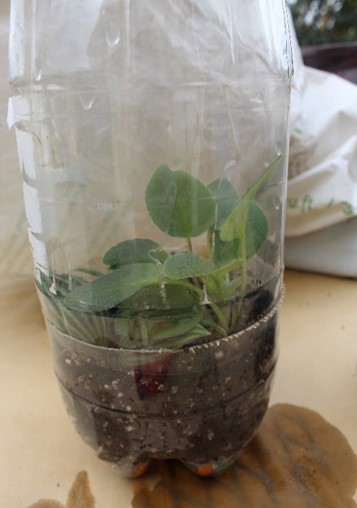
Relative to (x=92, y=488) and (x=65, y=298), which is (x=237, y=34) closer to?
(x=65, y=298)

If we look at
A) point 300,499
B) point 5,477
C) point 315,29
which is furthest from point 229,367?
point 315,29

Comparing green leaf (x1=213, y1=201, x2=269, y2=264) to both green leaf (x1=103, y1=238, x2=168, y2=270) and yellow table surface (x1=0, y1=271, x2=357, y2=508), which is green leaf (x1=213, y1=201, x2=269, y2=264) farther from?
yellow table surface (x1=0, y1=271, x2=357, y2=508)

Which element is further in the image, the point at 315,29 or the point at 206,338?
the point at 315,29

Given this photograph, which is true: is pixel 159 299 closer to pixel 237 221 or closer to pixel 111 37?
pixel 237 221

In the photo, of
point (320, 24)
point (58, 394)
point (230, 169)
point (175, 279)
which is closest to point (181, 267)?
point (175, 279)

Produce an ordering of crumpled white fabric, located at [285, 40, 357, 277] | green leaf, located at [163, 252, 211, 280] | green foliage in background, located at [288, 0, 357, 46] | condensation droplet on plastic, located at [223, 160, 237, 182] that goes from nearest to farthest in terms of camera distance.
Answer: green leaf, located at [163, 252, 211, 280]
condensation droplet on plastic, located at [223, 160, 237, 182]
crumpled white fabric, located at [285, 40, 357, 277]
green foliage in background, located at [288, 0, 357, 46]

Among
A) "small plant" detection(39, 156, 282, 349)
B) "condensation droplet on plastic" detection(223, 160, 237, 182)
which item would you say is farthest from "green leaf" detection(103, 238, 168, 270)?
"condensation droplet on plastic" detection(223, 160, 237, 182)

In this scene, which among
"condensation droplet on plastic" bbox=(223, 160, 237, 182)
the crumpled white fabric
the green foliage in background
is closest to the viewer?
"condensation droplet on plastic" bbox=(223, 160, 237, 182)
